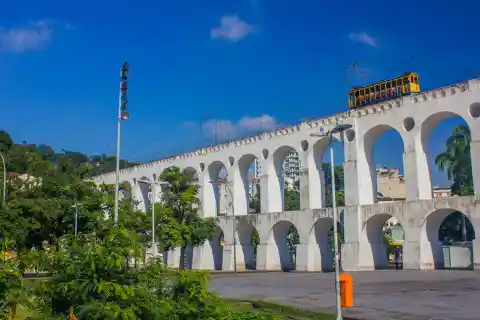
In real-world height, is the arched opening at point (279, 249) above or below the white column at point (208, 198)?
below

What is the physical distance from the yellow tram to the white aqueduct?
990 mm

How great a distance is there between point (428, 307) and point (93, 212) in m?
29.8

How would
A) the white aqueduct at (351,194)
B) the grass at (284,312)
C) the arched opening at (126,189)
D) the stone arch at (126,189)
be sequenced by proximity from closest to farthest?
the grass at (284,312)
the white aqueduct at (351,194)
the arched opening at (126,189)
the stone arch at (126,189)

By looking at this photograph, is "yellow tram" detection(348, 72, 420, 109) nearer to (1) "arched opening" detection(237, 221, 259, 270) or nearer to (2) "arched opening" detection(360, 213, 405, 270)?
(2) "arched opening" detection(360, 213, 405, 270)

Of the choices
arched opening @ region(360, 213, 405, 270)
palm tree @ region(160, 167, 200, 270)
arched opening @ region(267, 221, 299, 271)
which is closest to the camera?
arched opening @ region(360, 213, 405, 270)

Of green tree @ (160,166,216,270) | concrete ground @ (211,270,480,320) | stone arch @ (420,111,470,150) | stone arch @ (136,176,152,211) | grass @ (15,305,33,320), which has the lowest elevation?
concrete ground @ (211,270,480,320)

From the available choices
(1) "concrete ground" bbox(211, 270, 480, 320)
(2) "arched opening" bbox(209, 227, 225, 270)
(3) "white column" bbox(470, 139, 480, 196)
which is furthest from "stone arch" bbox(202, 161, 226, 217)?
(1) "concrete ground" bbox(211, 270, 480, 320)

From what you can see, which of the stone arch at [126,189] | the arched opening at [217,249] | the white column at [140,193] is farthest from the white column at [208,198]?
the stone arch at [126,189]

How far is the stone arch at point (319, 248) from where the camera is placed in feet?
151

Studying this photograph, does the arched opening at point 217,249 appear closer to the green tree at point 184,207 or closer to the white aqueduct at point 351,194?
the white aqueduct at point 351,194

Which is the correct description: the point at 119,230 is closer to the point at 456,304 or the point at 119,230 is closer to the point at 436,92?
the point at 456,304

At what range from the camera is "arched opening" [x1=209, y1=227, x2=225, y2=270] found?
186 ft

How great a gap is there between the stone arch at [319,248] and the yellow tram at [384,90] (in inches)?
402

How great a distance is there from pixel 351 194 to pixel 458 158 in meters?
15.9
